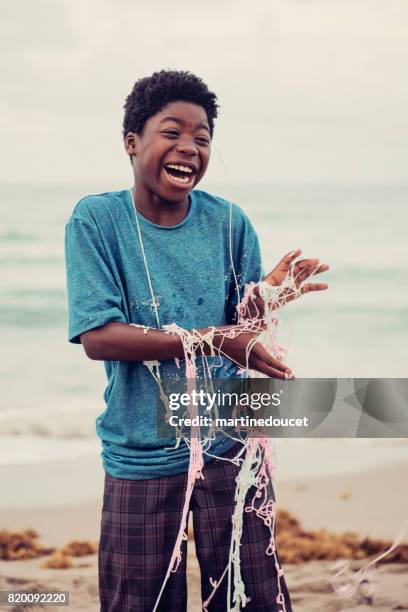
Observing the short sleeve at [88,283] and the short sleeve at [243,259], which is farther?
the short sleeve at [243,259]

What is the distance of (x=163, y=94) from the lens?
2350 millimetres

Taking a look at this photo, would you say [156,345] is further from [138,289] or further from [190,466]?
[190,466]

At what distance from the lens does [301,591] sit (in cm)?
390

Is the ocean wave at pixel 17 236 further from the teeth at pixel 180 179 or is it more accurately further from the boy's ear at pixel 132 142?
the teeth at pixel 180 179

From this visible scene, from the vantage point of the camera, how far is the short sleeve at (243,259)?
2.46 metres

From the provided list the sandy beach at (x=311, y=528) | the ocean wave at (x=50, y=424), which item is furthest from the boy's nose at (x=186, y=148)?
the ocean wave at (x=50, y=424)

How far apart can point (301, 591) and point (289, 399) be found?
1.65m

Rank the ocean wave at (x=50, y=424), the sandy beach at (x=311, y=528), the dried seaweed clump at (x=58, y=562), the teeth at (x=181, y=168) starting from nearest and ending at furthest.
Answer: the teeth at (x=181, y=168), the sandy beach at (x=311, y=528), the dried seaweed clump at (x=58, y=562), the ocean wave at (x=50, y=424)

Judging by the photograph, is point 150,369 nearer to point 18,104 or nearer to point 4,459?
point 4,459

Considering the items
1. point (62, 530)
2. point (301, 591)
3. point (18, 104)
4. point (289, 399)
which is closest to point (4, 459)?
point (62, 530)

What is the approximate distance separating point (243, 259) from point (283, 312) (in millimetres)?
8950

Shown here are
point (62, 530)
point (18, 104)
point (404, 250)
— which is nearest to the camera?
point (62, 530)

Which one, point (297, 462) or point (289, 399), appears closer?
point (289, 399)

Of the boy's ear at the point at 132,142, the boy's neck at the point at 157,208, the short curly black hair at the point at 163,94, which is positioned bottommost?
the boy's neck at the point at 157,208
